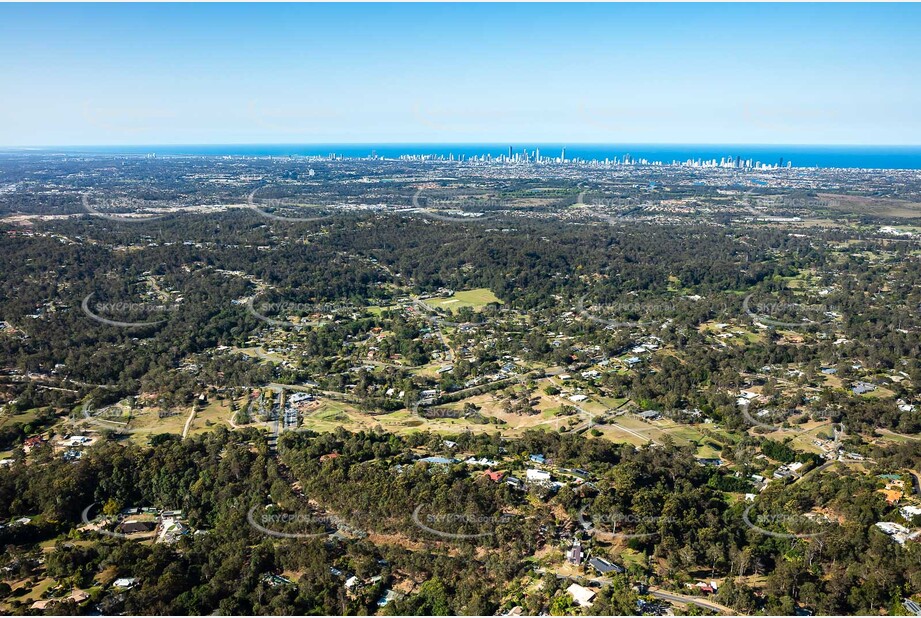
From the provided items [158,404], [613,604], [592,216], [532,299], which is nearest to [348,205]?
[592,216]

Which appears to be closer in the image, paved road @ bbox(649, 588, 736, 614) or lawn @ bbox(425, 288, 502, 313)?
paved road @ bbox(649, 588, 736, 614)

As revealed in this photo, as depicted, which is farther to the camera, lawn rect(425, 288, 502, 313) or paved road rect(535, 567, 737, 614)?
lawn rect(425, 288, 502, 313)

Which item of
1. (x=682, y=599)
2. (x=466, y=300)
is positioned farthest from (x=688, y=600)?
(x=466, y=300)

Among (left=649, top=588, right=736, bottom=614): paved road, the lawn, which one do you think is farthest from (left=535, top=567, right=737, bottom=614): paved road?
the lawn

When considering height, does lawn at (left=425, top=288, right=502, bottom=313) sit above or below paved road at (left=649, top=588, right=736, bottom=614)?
above

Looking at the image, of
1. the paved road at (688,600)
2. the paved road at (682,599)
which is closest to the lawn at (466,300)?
Answer: the paved road at (682,599)

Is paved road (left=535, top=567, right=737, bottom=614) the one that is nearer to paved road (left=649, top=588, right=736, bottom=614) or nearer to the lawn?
paved road (left=649, top=588, right=736, bottom=614)

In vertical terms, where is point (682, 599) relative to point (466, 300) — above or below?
below

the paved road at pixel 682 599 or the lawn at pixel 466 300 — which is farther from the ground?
the lawn at pixel 466 300

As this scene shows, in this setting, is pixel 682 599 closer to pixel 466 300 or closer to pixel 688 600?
pixel 688 600

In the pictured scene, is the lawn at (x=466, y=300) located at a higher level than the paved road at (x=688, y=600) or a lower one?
higher

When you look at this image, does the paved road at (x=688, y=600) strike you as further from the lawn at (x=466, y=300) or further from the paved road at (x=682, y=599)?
the lawn at (x=466, y=300)

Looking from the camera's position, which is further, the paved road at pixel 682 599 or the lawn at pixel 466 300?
the lawn at pixel 466 300
